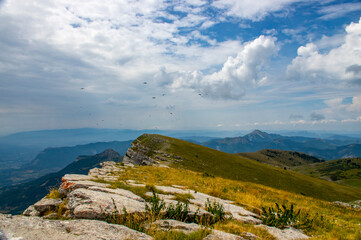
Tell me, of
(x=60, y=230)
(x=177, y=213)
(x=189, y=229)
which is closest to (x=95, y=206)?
(x=60, y=230)

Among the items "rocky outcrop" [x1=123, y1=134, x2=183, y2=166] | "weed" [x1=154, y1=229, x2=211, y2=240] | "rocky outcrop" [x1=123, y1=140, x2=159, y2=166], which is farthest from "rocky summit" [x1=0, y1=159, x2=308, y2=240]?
"rocky outcrop" [x1=123, y1=140, x2=159, y2=166]

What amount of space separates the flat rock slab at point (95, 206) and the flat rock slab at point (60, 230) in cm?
68

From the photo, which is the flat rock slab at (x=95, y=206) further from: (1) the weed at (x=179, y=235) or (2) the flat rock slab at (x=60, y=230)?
(1) the weed at (x=179, y=235)

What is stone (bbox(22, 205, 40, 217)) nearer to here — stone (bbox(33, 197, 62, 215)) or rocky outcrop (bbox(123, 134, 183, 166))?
stone (bbox(33, 197, 62, 215))

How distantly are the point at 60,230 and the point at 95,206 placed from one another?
180cm

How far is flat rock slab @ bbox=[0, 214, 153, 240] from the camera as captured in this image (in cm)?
466

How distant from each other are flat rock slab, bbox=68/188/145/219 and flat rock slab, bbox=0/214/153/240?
26.8 inches

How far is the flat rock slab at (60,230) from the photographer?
4.66 m

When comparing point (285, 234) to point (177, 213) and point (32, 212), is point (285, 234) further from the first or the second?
point (32, 212)

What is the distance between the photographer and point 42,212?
891cm

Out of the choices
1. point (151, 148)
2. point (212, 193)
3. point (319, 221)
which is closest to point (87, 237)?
point (212, 193)

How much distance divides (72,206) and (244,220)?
7.85 m

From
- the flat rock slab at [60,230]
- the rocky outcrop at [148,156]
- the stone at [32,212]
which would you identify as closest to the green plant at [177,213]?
the flat rock slab at [60,230]

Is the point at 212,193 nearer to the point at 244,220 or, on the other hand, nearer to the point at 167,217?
the point at 244,220
